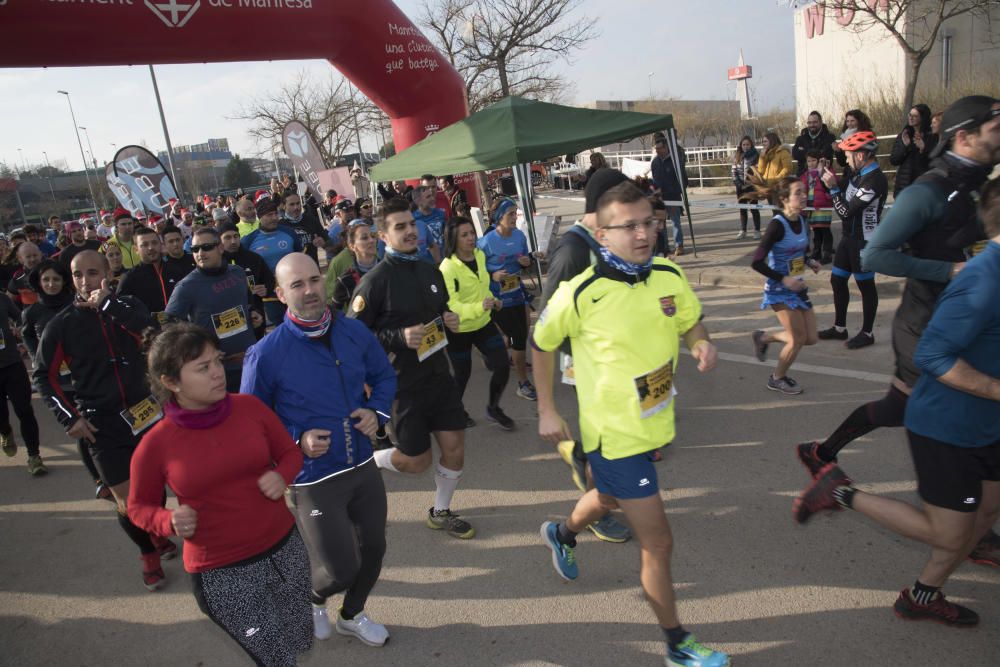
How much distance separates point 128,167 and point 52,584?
34.8 feet

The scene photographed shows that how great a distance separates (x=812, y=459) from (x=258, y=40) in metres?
10.2

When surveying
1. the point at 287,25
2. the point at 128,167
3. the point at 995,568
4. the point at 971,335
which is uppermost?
the point at 287,25

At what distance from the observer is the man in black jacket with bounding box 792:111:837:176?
1006cm

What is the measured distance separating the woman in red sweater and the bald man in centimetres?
175

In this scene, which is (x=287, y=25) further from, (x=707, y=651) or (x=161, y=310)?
(x=707, y=651)

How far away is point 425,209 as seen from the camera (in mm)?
8375

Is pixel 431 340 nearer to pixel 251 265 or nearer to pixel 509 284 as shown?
pixel 509 284

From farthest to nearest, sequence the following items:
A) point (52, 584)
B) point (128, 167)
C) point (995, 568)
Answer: point (128, 167), point (52, 584), point (995, 568)

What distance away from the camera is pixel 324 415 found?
280 centimetres

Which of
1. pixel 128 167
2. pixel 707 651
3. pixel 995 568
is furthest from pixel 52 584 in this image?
pixel 128 167

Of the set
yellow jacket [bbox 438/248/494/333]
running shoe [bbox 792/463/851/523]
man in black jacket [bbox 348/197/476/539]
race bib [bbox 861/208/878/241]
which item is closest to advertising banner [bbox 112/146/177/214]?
yellow jacket [bbox 438/248/494/333]

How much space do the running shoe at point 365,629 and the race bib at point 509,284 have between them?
3.28 meters

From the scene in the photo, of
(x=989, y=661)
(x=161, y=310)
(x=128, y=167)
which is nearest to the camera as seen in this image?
(x=989, y=661)

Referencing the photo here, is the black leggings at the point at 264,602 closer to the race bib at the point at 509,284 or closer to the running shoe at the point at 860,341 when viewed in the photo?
the race bib at the point at 509,284
